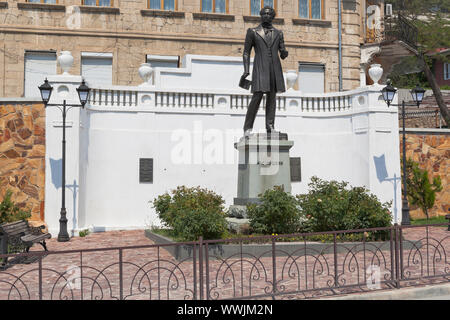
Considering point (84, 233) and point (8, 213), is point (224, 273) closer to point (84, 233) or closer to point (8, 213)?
point (8, 213)

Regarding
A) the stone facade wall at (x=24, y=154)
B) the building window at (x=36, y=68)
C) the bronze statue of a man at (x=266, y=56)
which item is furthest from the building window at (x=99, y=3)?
the bronze statue of a man at (x=266, y=56)

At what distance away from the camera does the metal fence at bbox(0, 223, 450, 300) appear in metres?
6.65

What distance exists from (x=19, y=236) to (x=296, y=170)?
8.81m

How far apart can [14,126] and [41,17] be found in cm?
733

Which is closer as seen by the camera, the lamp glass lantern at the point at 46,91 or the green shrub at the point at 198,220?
the green shrub at the point at 198,220

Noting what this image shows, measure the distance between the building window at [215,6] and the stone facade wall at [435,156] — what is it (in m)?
9.36

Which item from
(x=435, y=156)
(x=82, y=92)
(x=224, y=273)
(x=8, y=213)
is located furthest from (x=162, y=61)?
(x=224, y=273)

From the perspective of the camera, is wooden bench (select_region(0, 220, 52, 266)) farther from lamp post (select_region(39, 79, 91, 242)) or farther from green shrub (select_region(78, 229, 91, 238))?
green shrub (select_region(78, 229, 91, 238))

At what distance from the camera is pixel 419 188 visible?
679 inches

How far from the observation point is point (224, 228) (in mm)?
9930

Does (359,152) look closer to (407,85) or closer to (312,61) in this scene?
(312,61)

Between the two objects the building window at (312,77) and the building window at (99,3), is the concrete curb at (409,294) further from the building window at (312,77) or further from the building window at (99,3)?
the building window at (99,3)

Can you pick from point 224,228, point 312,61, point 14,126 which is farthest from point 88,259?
point 312,61

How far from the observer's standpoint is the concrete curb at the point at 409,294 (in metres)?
6.66
